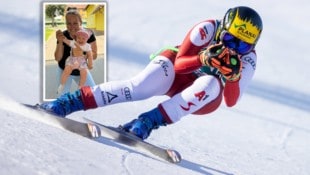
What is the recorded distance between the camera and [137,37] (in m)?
6.98

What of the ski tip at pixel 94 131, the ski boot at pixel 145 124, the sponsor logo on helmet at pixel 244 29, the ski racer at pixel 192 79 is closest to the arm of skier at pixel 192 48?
the ski racer at pixel 192 79

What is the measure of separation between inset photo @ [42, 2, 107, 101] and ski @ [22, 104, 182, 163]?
3.91 feet

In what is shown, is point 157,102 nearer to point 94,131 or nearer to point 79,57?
point 79,57

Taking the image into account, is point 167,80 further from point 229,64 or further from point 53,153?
point 53,153

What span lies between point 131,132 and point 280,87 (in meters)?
2.97

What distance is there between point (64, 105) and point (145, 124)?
40 cm

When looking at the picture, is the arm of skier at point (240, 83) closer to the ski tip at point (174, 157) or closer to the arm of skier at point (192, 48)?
the arm of skier at point (192, 48)

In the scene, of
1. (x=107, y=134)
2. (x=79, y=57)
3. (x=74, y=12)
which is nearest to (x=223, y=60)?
(x=107, y=134)

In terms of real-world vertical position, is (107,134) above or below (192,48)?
below

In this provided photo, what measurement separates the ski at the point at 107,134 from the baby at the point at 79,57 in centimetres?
137

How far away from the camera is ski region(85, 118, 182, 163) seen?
3.45m

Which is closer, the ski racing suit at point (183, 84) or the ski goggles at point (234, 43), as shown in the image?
the ski racing suit at point (183, 84)

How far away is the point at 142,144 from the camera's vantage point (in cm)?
351

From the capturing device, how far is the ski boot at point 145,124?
11.7 ft
